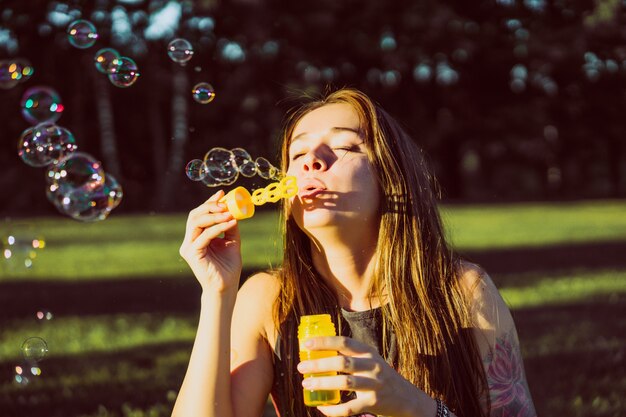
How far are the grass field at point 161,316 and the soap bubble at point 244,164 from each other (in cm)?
20

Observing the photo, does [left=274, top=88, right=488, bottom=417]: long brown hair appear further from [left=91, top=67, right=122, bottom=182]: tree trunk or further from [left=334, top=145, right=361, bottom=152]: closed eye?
[left=91, top=67, right=122, bottom=182]: tree trunk

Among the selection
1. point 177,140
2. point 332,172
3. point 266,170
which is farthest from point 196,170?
point 177,140

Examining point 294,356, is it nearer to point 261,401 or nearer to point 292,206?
point 261,401

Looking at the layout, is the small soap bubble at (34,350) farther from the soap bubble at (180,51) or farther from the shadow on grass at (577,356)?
the shadow on grass at (577,356)

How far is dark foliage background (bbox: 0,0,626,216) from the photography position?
61.3 feet

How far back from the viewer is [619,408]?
117 inches

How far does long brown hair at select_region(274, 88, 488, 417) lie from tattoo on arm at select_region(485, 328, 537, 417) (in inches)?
1.0

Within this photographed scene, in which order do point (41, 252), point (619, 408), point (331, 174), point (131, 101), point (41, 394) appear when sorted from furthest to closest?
point (131, 101) < point (41, 252) < point (41, 394) < point (619, 408) < point (331, 174)

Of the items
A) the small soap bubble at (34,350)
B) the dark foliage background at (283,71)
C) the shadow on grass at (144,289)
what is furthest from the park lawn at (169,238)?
the dark foliage background at (283,71)

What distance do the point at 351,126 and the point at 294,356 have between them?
0.58 meters

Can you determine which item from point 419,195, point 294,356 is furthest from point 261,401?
point 419,195

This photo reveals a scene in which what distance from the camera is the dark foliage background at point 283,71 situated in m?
18.7

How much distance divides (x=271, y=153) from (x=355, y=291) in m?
6.05

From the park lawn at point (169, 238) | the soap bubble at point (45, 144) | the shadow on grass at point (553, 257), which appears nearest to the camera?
the soap bubble at point (45, 144)
